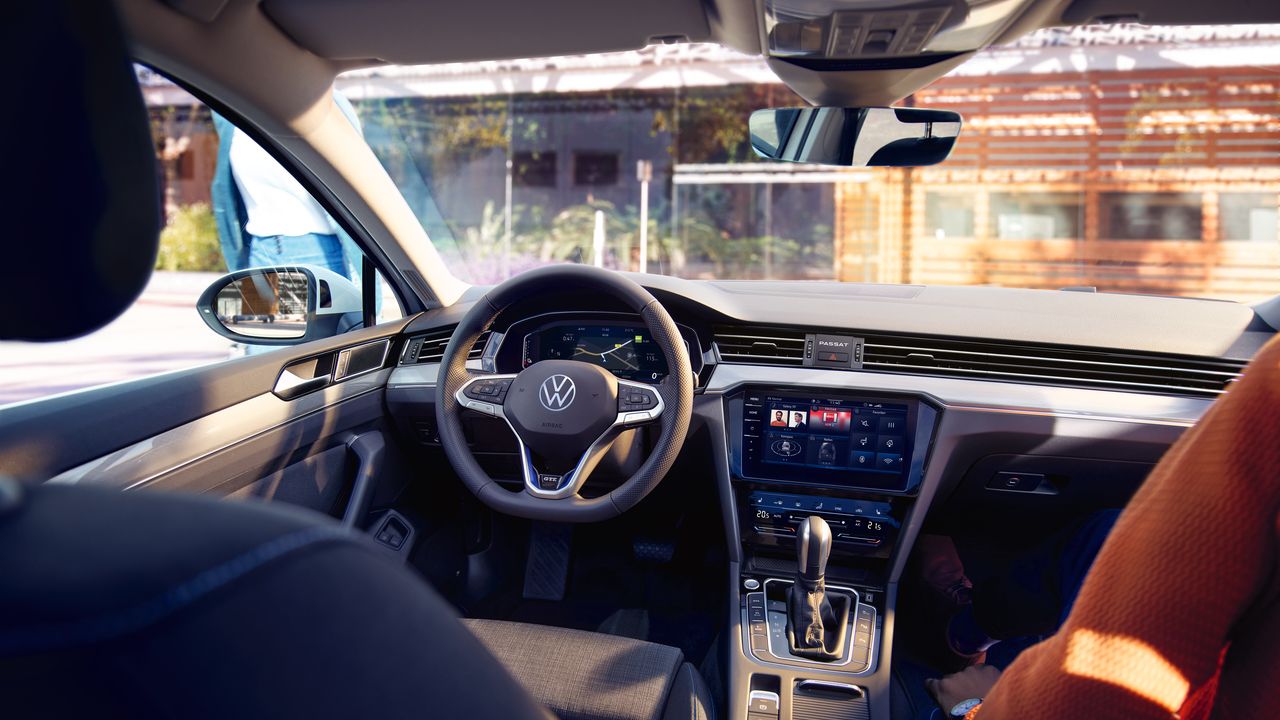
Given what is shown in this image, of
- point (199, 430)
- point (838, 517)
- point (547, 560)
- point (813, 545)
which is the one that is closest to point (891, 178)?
point (547, 560)

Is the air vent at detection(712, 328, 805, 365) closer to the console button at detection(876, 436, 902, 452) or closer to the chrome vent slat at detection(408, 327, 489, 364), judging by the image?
the console button at detection(876, 436, 902, 452)

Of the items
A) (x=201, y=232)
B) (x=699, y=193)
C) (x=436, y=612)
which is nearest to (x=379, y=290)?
(x=201, y=232)

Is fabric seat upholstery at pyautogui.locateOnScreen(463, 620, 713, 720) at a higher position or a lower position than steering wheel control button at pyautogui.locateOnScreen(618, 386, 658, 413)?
lower

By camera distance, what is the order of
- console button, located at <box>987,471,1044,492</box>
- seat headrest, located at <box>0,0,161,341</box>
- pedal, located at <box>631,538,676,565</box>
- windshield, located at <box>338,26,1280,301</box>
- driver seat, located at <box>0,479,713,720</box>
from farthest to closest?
windshield, located at <box>338,26,1280,301</box> < pedal, located at <box>631,538,676,565</box> < console button, located at <box>987,471,1044,492</box> < seat headrest, located at <box>0,0,161,341</box> < driver seat, located at <box>0,479,713,720</box>

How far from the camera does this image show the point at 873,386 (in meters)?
A: 2.39

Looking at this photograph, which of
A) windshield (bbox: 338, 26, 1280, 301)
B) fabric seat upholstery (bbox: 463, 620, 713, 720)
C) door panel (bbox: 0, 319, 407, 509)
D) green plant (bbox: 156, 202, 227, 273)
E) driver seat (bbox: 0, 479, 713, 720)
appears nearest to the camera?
driver seat (bbox: 0, 479, 713, 720)

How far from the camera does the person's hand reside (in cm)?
240

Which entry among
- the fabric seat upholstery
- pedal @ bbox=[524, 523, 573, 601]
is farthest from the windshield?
the fabric seat upholstery

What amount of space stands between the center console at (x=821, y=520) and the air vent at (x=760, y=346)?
0.10 meters

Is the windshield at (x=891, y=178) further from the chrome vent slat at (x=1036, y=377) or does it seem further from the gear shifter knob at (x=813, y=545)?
the gear shifter knob at (x=813, y=545)

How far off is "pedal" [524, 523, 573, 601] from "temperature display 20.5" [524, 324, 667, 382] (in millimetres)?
786

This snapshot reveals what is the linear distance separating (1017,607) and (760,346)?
99cm

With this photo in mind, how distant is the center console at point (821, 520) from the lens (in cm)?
238

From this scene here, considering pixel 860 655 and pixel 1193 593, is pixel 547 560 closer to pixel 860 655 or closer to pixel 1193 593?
pixel 860 655
